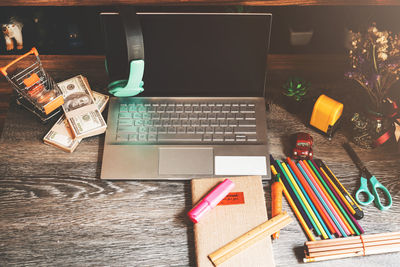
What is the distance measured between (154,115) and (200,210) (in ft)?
1.10

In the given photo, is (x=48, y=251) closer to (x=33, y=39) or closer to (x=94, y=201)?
(x=94, y=201)

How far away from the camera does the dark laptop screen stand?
3.22 ft

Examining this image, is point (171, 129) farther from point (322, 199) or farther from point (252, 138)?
point (322, 199)

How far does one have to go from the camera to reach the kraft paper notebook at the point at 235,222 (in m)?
0.86

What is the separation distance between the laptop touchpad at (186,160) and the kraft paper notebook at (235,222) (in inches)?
1.6

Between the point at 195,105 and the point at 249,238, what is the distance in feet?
1.40

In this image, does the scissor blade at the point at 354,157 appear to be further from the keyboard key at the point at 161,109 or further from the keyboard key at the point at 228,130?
the keyboard key at the point at 161,109

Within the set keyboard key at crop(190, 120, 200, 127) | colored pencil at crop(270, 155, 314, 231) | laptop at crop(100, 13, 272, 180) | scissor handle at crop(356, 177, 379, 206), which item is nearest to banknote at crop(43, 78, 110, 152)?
laptop at crop(100, 13, 272, 180)

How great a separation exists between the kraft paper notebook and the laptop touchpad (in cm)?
4

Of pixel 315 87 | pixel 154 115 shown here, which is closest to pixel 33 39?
pixel 154 115

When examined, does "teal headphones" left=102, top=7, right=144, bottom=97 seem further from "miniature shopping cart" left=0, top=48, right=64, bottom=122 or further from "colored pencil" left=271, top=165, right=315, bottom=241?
"colored pencil" left=271, top=165, right=315, bottom=241

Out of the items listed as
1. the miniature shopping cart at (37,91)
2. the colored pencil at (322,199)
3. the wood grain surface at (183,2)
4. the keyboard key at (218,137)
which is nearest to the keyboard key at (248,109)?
the keyboard key at (218,137)

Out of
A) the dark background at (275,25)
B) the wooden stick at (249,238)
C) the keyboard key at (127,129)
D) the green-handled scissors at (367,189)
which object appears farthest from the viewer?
the dark background at (275,25)

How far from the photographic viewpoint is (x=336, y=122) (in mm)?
1069
